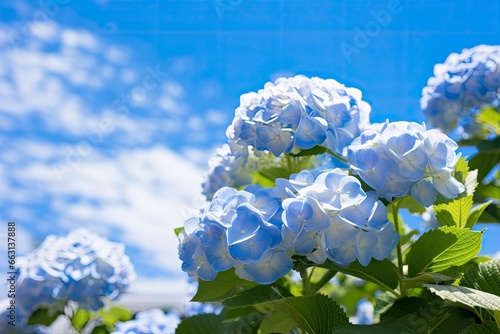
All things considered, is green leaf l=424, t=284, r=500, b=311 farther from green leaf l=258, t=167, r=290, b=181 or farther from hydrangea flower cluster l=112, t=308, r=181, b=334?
hydrangea flower cluster l=112, t=308, r=181, b=334

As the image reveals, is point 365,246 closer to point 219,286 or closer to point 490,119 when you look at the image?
point 219,286

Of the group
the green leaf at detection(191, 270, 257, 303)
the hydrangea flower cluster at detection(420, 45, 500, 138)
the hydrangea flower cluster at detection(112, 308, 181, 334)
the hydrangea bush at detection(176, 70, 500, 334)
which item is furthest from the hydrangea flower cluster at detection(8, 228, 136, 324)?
the hydrangea flower cluster at detection(420, 45, 500, 138)

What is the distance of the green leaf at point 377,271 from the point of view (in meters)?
0.85

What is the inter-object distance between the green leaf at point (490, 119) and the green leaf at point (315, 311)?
105cm

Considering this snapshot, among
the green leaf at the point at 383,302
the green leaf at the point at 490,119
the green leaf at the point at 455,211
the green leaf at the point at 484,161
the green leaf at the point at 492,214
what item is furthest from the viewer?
the green leaf at the point at 490,119

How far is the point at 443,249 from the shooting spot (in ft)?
2.79

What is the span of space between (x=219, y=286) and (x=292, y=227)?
22 cm

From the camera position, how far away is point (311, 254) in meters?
0.80

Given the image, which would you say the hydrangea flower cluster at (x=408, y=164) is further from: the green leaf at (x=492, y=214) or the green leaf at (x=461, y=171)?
the green leaf at (x=492, y=214)

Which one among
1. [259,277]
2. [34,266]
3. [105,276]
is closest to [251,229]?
[259,277]

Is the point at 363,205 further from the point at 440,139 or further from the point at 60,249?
the point at 60,249

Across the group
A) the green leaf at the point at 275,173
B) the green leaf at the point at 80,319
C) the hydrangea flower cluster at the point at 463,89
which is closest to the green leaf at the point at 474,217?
the green leaf at the point at 275,173

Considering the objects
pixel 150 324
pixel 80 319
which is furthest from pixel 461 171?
pixel 80 319

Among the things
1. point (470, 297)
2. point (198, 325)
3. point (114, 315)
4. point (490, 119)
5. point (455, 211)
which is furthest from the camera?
point (114, 315)
